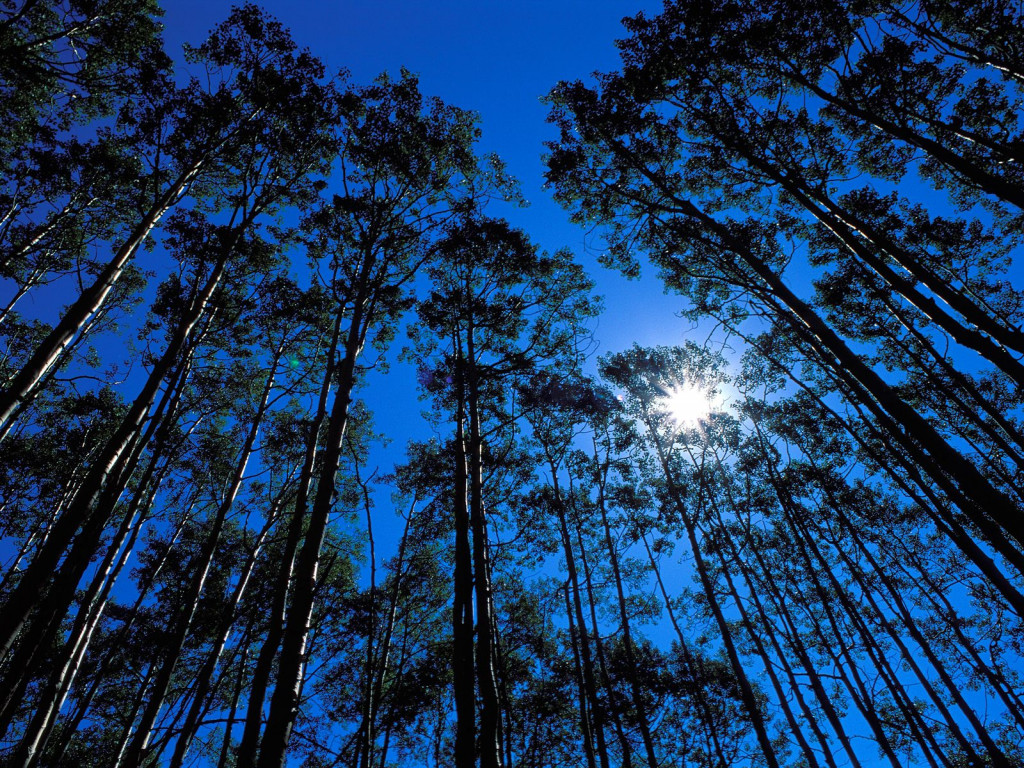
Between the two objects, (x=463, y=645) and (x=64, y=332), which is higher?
(x=64, y=332)

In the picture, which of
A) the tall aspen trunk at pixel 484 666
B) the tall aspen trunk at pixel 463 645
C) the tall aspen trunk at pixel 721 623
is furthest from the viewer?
the tall aspen trunk at pixel 721 623

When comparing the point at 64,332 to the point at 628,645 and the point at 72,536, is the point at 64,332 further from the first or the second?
the point at 628,645

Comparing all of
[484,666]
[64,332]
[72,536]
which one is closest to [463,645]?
[484,666]

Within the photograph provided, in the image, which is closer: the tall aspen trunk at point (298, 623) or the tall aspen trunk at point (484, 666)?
the tall aspen trunk at point (298, 623)

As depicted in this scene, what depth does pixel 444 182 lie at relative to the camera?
10469 mm

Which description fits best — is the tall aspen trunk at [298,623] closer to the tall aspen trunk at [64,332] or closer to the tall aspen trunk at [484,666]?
the tall aspen trunk at [484,666]

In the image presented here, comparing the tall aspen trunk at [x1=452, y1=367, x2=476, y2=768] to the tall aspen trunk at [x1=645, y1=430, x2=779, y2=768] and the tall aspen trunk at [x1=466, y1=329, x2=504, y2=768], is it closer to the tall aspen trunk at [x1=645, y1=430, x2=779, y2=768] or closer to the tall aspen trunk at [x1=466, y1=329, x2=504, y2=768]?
the tall aspen trunk at [x1=466, y1=329, x2=504, y2=768]

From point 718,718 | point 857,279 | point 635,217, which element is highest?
point 635,217

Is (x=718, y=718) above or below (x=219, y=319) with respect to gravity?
below

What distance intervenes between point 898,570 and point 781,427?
652cm

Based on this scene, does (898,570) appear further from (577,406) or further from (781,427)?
(577,406)

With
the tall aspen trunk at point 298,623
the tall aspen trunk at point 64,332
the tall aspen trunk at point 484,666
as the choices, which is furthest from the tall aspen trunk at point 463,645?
the tall aspen trunk at point 64,332

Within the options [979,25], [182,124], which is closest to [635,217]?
[979,25]

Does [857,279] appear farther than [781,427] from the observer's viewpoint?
No
